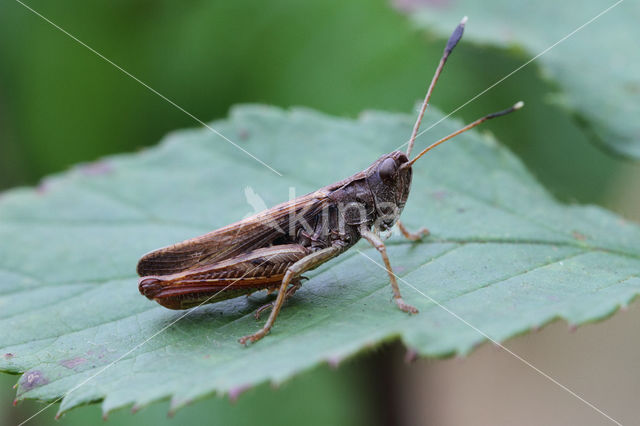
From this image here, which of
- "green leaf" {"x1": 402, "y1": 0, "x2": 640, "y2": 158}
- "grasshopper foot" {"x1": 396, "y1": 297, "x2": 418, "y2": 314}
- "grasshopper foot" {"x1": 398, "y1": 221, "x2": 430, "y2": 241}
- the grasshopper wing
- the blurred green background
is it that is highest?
the blurred green background

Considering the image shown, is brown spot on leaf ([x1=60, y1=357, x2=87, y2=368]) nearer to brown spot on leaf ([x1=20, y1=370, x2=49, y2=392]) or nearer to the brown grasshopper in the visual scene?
brown spot on leaf ([x1=20, y1=370, x2=49, y2=392])

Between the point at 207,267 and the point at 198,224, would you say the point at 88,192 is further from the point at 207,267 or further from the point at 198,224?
the point at 207,267

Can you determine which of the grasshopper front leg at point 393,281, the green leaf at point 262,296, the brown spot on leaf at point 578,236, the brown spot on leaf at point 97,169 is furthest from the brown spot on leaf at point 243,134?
the brown spot on leaf at point 578,236

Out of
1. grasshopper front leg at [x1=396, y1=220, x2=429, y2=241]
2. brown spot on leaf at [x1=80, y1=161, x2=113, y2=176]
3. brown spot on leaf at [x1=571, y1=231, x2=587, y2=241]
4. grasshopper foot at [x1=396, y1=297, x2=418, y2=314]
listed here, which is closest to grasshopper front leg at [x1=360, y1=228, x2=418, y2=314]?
grasshopper foot at [x1=396, y1=297, x2=418, y2=314]

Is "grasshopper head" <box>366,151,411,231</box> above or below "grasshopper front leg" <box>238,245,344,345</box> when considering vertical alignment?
above

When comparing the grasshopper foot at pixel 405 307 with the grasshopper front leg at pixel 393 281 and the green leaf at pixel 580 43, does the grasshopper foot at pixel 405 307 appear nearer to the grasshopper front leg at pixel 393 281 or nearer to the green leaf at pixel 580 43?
the grasshopper front leg at pixel 393 281

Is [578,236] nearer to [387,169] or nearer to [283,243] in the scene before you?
[387,169]

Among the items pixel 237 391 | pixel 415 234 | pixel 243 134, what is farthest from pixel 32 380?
pixel 243 134

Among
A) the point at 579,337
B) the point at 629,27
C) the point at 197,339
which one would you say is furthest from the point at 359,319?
the point at 579,337
